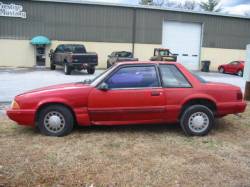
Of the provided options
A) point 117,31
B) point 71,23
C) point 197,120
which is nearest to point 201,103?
point 197,120

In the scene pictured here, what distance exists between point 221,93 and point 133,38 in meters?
23.3

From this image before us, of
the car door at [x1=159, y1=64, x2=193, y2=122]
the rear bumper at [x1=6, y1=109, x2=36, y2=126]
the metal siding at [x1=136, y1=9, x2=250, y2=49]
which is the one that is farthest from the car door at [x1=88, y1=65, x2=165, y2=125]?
the metal siding at [x1=136, y1=9, x2=250, y2=49]

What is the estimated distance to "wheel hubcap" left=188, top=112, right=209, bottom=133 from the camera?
6.00 metres

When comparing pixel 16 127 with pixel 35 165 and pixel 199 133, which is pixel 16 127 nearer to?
pixel 35 165

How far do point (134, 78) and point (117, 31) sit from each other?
23040mm

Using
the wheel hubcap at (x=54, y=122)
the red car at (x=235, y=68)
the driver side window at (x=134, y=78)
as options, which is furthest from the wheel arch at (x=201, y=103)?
the red car at (x=235, y=68)

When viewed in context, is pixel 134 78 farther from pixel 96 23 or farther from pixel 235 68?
pixel 96 23

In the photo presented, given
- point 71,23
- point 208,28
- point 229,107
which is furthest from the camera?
point 208,28

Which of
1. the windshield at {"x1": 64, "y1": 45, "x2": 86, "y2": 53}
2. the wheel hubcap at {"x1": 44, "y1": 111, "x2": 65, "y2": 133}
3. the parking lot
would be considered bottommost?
the parking lot

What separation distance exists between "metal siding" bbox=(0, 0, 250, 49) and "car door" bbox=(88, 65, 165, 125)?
72.9ft

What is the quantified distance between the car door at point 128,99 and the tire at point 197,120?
452 millimetres

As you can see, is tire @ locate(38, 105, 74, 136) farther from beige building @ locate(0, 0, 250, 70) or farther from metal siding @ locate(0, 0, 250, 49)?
metal siding @ locate(0, 0, 250, 49)

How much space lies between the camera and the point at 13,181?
395cm

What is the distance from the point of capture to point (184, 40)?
3061 cm
